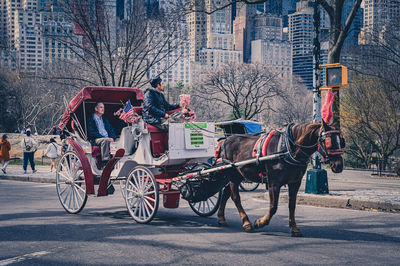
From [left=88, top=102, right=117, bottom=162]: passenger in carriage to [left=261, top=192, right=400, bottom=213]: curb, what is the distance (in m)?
4.95

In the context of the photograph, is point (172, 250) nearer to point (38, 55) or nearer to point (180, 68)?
point (38, 55)

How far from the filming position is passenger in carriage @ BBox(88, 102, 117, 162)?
10000 millimetres

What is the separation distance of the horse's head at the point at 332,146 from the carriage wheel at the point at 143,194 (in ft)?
9.82

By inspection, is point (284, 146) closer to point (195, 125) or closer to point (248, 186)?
point (195, 125)

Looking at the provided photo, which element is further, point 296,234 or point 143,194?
point 143,194

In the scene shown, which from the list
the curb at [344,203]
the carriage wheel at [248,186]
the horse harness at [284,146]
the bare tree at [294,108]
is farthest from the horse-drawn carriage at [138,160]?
the bare tree at [294,108]

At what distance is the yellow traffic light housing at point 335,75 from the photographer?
11.6 meters

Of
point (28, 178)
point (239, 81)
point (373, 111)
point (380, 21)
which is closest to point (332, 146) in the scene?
point (28, 178)

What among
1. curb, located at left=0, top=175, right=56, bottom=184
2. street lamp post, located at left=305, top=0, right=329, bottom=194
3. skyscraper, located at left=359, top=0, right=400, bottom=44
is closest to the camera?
street lamp post, located at left=305, top=0, right=329, bottom=194

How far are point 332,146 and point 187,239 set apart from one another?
2.60 m

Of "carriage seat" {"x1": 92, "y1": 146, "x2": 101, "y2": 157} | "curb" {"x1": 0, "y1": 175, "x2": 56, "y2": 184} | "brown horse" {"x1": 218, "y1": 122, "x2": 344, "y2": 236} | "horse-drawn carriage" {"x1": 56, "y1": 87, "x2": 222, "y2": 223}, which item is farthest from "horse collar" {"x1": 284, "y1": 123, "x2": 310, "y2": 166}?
"curb" {"x1": 0, "y1": 175, "x2": 56, "y2": 184}

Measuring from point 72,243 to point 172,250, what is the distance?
5.10ft

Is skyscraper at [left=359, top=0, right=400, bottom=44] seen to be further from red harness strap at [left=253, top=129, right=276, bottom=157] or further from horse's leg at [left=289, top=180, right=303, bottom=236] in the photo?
horse's leg at [left=289, top=180, right=303, bottom=236]

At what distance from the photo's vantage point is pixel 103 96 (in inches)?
416
